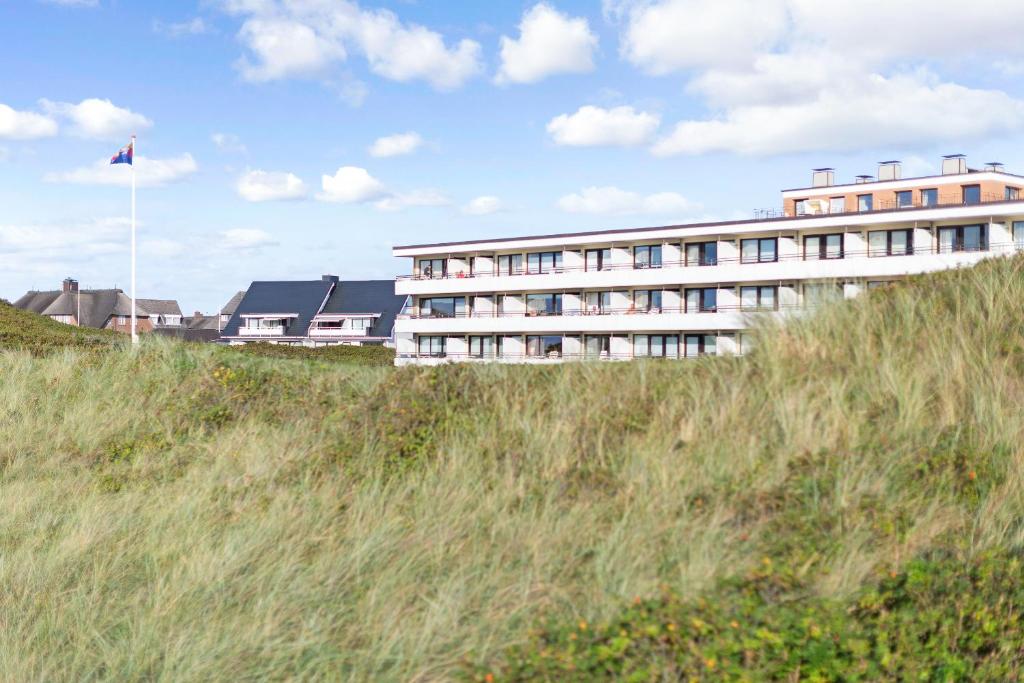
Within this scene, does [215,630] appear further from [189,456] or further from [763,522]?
[189,456]

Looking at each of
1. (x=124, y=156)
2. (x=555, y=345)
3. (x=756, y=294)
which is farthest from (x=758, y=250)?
(x=124, y=156)

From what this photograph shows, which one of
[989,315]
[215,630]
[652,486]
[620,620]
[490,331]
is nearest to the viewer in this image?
[620,620]

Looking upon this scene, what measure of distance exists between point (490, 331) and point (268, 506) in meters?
45.3

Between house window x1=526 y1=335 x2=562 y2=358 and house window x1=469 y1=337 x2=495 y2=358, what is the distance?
7.35 feet

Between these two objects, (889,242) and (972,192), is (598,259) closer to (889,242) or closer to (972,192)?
(889,242)

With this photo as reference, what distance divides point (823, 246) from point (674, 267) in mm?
7227

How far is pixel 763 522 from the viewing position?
6266 millimetres

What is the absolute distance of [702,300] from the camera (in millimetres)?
45469

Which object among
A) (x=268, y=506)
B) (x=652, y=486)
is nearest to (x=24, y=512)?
(x=268, y=506)

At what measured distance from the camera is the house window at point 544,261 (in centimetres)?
5150

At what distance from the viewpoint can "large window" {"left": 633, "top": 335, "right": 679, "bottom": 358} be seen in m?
46.1

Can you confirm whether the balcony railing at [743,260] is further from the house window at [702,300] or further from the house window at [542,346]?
the house window at [542,346]

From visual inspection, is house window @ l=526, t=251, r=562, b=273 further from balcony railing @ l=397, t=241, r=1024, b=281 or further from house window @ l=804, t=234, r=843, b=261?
house window @ l=804, t=234, r=843, b=261

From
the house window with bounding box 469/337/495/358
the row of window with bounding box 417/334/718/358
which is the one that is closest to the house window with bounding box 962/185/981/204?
the row of window with bounding box 417/334/718/358
